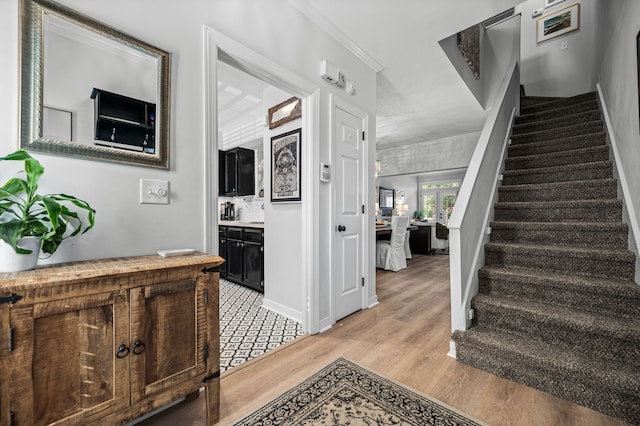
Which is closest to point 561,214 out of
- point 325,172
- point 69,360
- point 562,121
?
point 562,121

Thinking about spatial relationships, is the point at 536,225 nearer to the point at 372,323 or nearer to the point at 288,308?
the point at 372,323

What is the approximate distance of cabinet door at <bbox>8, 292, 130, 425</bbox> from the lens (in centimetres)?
86

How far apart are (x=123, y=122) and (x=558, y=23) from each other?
691 cm

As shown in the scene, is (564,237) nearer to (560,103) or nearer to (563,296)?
(563,296)

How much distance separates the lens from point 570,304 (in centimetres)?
195

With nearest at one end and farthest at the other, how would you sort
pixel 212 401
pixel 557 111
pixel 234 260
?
1. pixel 212 401
2. pixel 557 111
3. pixel 234 260

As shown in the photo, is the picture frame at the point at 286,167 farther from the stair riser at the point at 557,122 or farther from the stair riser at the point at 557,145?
the stair riser at the point at 557,122

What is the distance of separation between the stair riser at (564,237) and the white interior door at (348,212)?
136 centimetres

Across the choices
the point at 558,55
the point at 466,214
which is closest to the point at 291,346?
the point at 466,214

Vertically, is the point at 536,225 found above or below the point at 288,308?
above

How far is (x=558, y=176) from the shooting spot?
286 cm

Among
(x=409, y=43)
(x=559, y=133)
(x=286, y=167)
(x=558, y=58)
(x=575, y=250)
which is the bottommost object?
(x=575, y=250)

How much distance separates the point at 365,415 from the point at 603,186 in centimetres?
286

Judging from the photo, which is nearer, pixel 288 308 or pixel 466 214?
pixel 466 214
